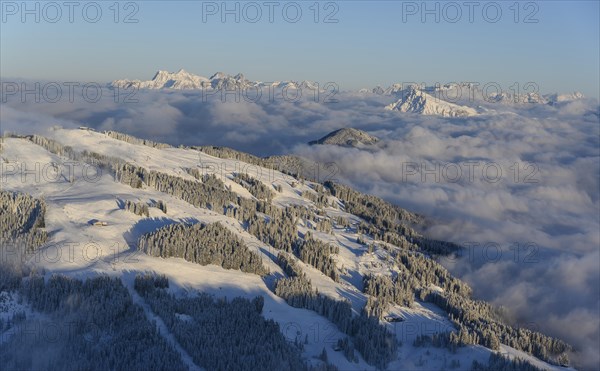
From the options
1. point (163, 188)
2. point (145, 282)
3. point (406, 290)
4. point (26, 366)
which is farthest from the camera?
point (163, 188)

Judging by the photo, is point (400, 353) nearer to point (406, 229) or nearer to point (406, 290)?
point (406, 290)

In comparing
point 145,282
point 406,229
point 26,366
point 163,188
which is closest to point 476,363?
point 145,282

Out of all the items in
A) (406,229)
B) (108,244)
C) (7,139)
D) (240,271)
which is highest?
(7,139)

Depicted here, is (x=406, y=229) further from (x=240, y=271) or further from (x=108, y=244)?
(x=108, y=244)

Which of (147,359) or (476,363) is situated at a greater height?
(147,359)

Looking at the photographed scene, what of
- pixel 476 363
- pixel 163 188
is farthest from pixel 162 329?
pixel 163 188

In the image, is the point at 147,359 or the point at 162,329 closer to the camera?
the point at 147,359

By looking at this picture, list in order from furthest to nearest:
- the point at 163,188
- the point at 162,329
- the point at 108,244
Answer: the point at 163,188 → the point at 108,244 → the point at 162,329
